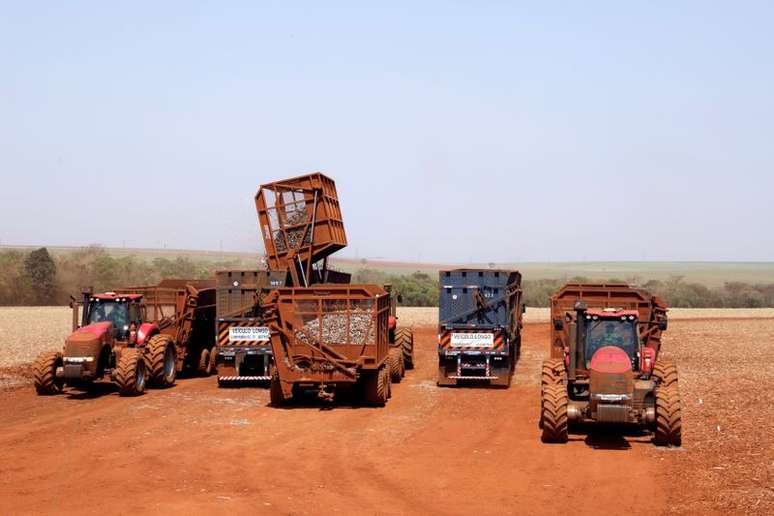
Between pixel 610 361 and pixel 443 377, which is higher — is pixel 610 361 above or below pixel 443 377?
above

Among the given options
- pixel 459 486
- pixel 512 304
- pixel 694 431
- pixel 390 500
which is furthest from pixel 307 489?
pixel 512 304

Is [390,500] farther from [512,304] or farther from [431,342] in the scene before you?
[431,342]

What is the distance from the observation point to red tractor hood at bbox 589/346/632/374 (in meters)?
15.5

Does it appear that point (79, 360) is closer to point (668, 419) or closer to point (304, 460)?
point (304, 460)

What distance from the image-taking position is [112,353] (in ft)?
74.4

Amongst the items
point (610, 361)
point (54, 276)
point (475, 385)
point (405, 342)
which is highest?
point (54, 276)

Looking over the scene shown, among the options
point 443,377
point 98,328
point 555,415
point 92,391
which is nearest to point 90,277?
point 92,391

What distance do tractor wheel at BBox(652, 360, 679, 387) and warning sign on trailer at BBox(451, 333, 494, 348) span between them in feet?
25.9

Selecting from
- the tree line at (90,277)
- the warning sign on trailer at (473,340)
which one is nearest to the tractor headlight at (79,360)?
the warning sign on trailer at (473,340)

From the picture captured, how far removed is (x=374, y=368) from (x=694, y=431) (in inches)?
267

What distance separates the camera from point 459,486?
12.8m

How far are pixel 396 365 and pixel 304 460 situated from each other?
10.5m

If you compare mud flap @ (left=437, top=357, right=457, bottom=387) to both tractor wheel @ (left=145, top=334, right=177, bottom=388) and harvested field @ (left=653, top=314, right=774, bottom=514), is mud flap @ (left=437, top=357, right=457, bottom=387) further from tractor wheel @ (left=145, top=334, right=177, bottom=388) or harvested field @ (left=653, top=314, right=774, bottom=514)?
tractor wheel @ (left=145, top=334, right=177, bottom=388)

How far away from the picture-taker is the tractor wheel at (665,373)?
16.1 m
